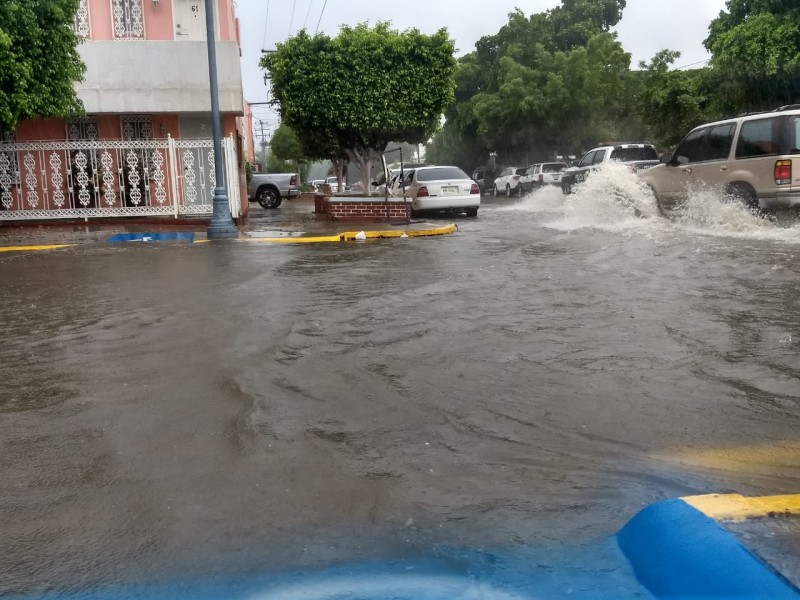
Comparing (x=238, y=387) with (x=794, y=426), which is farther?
(x=238, y=387)

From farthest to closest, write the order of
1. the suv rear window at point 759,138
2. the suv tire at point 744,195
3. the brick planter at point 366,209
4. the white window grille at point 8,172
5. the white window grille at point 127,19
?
the white window grille at point 127,19
the brick planter at point 366,209
the white window grille at point 8,172
the suv tire at point 744,195
the suv rear window at point 759,138

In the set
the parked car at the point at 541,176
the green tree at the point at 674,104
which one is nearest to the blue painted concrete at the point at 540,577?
the green tree at the point at 674,104

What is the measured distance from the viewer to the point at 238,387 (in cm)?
540

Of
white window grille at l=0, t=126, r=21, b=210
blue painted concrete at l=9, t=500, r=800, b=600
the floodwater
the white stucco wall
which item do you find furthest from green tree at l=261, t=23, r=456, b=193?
blue painted concrete at l=9, t=500, r=800, b=600

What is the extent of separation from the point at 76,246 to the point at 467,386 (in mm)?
11810

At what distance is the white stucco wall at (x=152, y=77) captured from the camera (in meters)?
20.9

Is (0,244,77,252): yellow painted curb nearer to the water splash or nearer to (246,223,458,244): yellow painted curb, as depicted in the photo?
(246,223,458,244): yellow painted curb

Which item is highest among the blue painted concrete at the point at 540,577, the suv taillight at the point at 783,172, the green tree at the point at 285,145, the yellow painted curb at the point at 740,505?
the green tree at the point at 285,145

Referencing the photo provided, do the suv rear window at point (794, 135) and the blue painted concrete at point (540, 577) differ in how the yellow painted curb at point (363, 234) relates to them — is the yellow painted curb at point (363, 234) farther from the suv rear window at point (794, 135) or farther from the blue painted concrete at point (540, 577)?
the blue painted concrete at point (540, 577)

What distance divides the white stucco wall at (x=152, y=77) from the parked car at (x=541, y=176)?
52.4 feet

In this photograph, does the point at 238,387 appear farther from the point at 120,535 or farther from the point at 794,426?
the point at 794,426

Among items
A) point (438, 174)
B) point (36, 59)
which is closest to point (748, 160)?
point (438, 174)

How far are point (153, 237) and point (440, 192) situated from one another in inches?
324

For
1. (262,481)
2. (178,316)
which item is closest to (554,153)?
(178,316)
